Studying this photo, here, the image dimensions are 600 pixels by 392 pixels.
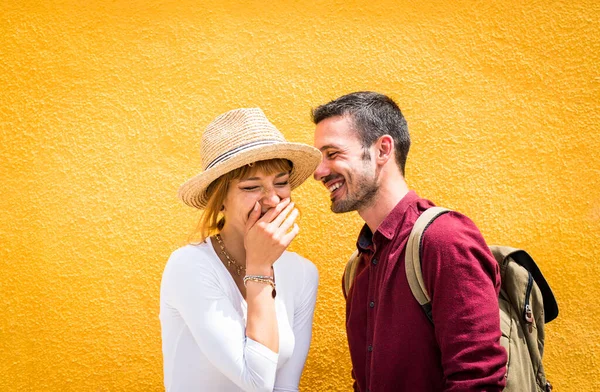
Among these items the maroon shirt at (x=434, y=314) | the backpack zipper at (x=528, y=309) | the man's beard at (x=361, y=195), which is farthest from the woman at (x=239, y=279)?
the backpack zipper at (x=528, y=309)

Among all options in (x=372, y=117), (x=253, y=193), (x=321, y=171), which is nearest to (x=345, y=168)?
(x=321, y=171)

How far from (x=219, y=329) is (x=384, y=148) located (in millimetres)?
987

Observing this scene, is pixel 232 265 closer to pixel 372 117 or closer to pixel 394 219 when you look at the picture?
pixel 394 219

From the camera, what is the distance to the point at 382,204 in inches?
104

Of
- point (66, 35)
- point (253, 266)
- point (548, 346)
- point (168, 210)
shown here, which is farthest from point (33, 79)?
point (548, 346)

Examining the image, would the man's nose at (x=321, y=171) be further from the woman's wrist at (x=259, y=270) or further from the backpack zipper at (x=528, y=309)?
the backpack zipper at (x=528, y=309)

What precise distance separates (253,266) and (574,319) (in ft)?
5.56

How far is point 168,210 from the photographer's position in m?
3.24

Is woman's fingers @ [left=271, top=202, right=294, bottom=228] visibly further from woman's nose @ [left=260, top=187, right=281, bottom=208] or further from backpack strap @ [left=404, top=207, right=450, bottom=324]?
backpack strap @ [left=404, top=207, right=450, bottom=324]

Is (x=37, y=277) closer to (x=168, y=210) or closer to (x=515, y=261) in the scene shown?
(x=168, y=210)

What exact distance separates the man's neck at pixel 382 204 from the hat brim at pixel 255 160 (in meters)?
0.28

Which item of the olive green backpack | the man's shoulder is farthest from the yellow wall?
the man's shoulder

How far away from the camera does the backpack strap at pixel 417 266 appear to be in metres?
2.27

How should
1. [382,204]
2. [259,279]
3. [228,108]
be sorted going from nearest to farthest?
[259,279], [382,204], [228,108]
